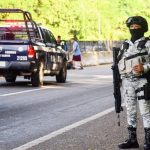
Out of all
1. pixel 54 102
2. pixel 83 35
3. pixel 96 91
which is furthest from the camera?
pixel 83 35

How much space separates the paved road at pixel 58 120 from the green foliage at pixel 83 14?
27183 millimetres

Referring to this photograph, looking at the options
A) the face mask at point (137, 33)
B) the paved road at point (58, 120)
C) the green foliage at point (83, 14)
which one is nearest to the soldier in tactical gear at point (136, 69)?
the face mask at point (137, 33)

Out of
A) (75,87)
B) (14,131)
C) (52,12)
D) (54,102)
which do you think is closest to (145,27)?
(14,131)

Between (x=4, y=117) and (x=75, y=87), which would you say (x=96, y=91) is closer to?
(x=75, y=87)

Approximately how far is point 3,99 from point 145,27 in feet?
24.2

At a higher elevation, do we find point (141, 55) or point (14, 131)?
point (141, 55)

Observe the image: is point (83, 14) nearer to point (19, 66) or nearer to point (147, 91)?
point (19, 66)

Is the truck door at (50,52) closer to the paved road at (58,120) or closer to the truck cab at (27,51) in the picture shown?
the truck cab at (27,51)

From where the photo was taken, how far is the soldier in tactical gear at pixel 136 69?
7.72 m

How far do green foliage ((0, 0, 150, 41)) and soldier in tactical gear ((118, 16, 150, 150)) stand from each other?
34.5 m

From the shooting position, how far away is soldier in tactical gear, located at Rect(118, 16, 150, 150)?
7723mm

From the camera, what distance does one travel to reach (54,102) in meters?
14.0

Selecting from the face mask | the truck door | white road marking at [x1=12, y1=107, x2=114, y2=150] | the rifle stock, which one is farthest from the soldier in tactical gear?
the truck door

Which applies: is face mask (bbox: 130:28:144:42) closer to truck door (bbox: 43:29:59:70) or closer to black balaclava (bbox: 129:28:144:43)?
black balaclava (bbox: 129:28:144:43)
